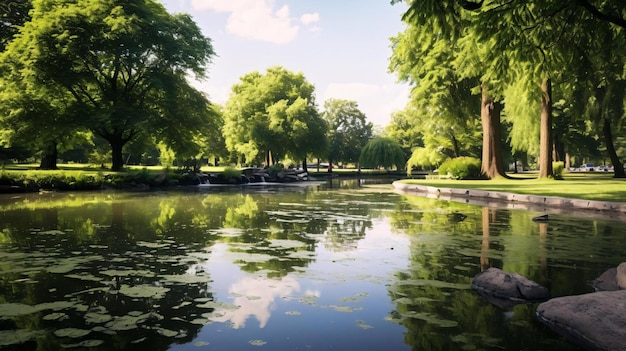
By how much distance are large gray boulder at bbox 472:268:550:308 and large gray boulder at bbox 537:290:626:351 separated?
0.63 m

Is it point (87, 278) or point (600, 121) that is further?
point (600, 121)

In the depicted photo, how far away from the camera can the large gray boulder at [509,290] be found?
5.95 m

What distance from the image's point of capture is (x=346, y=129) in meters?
95.6

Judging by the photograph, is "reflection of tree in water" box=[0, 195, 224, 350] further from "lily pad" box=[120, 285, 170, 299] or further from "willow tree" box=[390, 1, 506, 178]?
"willow tree" box=[390, 1, 506, 178]

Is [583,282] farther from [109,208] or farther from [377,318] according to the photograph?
[109,208]

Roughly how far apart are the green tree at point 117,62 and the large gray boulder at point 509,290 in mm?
32137

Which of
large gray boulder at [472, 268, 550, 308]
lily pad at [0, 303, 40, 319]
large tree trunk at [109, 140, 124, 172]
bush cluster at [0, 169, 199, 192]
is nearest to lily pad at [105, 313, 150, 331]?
lily pad at [0, 303, 40, 319]

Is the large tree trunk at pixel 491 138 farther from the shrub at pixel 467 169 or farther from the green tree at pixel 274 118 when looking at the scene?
the green tree at pixel 274 118

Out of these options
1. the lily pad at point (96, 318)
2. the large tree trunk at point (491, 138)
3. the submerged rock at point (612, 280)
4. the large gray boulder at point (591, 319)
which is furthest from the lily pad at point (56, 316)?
the large tree trunk at point (491, 138)

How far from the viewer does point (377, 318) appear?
5.25 meters

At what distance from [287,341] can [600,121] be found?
39.2 meters

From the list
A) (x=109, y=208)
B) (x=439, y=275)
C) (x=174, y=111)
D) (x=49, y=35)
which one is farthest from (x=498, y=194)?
(x=49, y=35)

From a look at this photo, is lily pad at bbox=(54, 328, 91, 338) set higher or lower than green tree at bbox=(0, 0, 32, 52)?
lower

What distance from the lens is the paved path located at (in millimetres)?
15722
